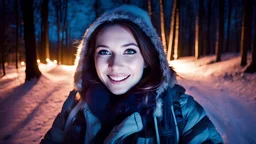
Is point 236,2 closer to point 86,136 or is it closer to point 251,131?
point 251,131

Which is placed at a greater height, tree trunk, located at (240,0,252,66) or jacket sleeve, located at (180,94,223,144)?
tree trunk, located at (240,0,252,66)

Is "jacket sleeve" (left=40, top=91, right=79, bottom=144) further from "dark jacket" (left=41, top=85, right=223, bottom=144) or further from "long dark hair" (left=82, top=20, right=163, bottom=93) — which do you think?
"long dark hair" (left=82, top=20, right=163, bottom=93)

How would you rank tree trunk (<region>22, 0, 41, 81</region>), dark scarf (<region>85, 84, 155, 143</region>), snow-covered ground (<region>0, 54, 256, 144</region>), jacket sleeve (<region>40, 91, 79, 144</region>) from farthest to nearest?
1. tree trunk (<region>22, 0, 41, 81</region>)
2. snow-covered ground (<region>0, 54, 256, 144</region>)
3. jacket sleeve (<region>40, 91, 79, 144</region>)
4. dark scarf (<region>85, 84, 155, 143</region>)

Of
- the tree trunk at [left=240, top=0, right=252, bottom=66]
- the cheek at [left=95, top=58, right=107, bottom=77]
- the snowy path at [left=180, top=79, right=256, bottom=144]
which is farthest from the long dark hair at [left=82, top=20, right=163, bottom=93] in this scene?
the tree trunk at [left=240, top=0, right=252, bottom=66]

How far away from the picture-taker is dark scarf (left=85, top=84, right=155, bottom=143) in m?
1.74

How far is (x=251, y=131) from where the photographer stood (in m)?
4.48

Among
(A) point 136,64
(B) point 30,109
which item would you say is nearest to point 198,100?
(A) point 136,64

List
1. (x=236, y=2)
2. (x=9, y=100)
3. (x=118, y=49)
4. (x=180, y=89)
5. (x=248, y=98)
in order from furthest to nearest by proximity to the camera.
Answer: (x=236, y=2) < (x=9, y=100) < (x=248, y=98) < (x=180, y=89) < (x=118, y=49)

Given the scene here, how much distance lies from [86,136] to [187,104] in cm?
100

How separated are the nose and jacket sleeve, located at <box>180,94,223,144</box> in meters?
0.67

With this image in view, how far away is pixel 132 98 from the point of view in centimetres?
177

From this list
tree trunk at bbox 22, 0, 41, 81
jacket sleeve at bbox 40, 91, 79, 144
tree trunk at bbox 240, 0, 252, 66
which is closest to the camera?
jacket sleeve at bbox 40, 91, 79, 144

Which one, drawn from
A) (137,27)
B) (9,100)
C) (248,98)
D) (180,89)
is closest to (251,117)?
(248,98)

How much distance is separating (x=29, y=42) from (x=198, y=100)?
27.0ft
